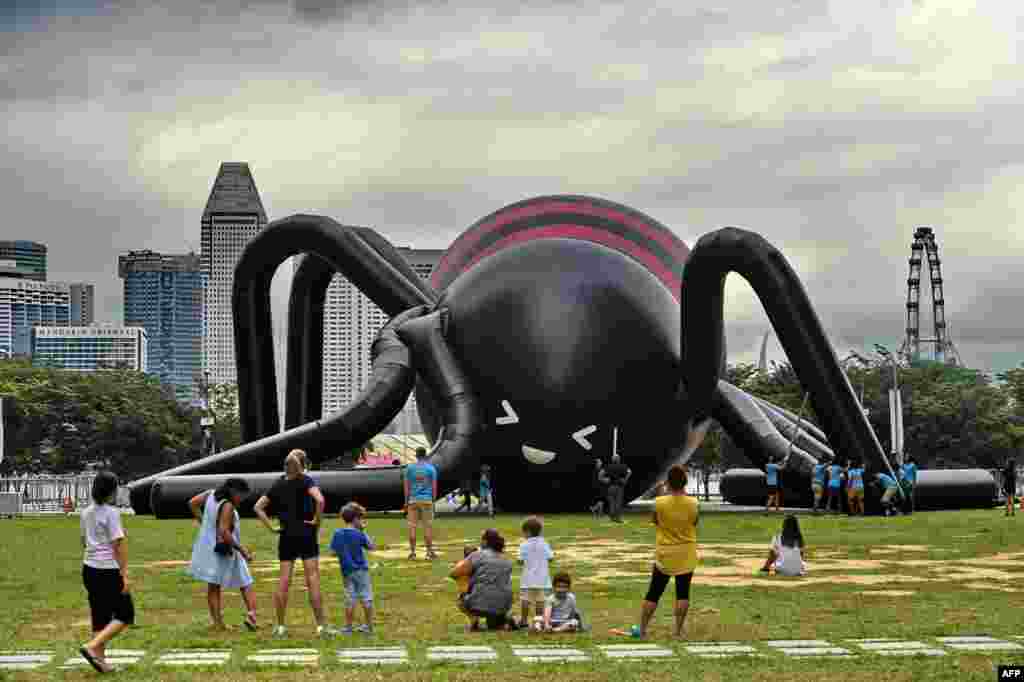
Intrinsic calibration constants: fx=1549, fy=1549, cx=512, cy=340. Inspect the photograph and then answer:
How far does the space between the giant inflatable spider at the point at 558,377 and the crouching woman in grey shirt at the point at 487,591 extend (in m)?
19.3

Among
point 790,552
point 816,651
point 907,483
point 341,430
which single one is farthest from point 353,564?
point 907,483

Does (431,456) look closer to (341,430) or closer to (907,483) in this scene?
(341,430)

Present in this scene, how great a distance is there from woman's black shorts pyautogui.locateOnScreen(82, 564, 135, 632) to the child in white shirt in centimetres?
435

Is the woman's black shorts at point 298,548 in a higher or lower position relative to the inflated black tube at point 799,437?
lower

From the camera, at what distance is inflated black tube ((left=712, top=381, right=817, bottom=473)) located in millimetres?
39000

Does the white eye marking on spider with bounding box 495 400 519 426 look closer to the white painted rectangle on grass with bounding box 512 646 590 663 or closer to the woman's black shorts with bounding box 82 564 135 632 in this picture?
the white painted rectangle on grass with bounding box 512 646 590 663

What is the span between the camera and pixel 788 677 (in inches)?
478

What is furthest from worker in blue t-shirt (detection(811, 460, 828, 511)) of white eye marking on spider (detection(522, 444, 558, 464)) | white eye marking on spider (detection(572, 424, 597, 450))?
white eye marking on spider (detection(522, 444, 558, 464))

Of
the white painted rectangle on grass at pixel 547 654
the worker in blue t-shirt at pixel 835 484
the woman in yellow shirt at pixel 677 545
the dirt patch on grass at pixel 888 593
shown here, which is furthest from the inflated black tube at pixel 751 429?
the white painted rectangle on grass at pixel 547 654

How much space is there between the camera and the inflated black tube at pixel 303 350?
45719 mm

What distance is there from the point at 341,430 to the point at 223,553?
22.9m

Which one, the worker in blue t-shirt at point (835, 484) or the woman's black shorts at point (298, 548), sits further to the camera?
the worker in blue t-shirt at point (835, 484)

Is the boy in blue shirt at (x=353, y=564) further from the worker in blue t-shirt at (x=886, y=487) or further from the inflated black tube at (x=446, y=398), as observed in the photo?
the worker in blue t-shirt at (x=886, y=487)

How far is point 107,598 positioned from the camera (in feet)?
42.3
